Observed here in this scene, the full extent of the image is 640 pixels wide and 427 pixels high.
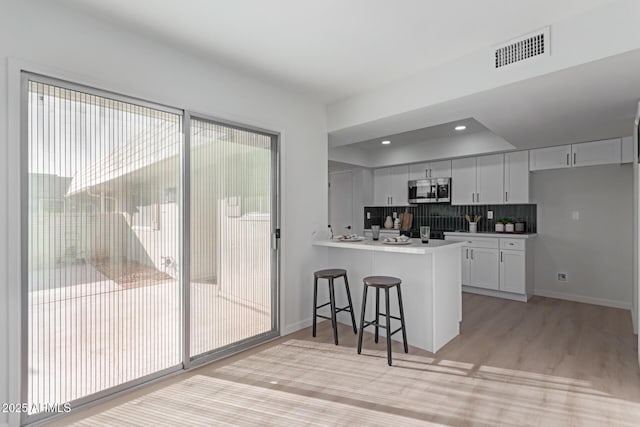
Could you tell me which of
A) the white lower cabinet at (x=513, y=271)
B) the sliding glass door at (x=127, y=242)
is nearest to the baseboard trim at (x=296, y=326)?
the sliding glass door at (x=127, y=242)

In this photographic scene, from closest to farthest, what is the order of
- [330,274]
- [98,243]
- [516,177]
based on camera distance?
[98,243] < [330,274] < [516,177]

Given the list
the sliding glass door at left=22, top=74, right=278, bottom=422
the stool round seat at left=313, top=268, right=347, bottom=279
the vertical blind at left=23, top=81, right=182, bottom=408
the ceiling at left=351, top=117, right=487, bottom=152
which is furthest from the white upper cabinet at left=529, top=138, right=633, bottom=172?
the vertical blind at left=23, top=81, right=182, bottom=408

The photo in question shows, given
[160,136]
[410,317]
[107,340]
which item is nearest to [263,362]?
[107,340]

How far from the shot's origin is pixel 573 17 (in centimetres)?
218

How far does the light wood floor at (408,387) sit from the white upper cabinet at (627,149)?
207cm

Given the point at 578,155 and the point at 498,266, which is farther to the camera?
the point at 498,266

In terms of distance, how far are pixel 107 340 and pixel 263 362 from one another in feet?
3.87

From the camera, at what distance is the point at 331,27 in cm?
234

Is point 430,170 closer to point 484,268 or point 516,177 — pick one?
point 516,177

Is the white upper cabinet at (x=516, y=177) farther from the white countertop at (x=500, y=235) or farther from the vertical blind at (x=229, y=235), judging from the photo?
the vertical blind at (x=229, y=235)

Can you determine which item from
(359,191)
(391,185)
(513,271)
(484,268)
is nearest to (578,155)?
(513,271)

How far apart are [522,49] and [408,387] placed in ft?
8.39

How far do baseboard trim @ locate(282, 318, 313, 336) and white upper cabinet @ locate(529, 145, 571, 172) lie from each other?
12.8ft

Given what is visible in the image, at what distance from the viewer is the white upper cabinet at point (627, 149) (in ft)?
13.5
